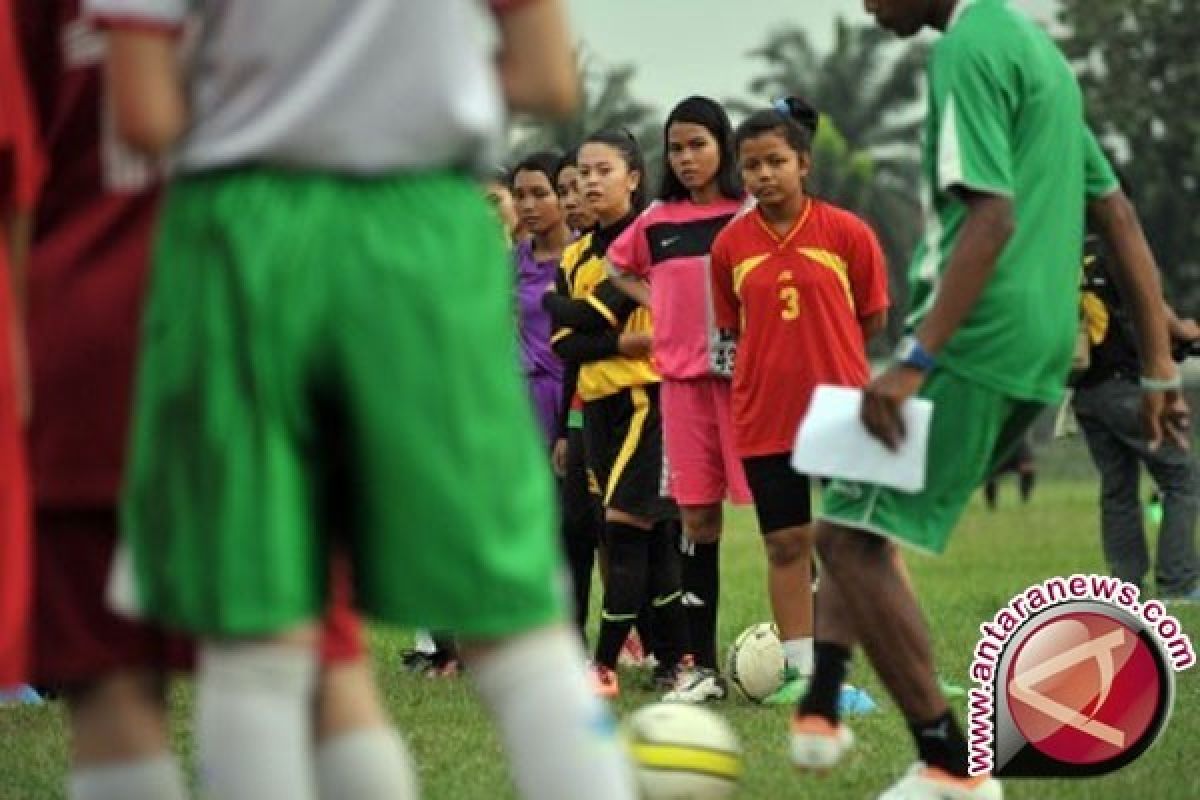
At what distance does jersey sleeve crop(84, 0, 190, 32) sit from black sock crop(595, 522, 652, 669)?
248 inches

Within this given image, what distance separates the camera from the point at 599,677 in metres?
9.98

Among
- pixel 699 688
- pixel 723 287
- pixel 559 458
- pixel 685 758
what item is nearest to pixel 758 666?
pixel 699 688

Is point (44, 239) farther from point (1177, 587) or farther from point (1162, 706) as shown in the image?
point (1177, 587)

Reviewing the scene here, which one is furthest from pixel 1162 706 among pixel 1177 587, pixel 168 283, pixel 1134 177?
pixel 1134 177

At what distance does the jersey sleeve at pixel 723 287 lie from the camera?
31.1 feet

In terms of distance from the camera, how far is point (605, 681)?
9.97 m

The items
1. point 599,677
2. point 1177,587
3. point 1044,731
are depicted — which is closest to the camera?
point 1044,731

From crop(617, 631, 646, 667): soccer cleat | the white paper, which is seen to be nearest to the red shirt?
crop(617, 631, 646, 667): soccer cleat

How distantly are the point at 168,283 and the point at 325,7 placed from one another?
1.46 feet

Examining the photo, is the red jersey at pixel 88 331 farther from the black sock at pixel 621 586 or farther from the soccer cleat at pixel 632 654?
the soccer cleat at pixel 632 654

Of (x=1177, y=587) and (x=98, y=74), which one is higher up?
(x=98, y=74)

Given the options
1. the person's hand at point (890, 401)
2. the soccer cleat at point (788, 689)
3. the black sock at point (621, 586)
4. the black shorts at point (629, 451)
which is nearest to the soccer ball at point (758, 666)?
the soccer cleat at point (788, 689)

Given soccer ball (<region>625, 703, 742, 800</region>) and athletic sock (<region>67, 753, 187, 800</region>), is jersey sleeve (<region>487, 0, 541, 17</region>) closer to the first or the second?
athletic sock (<region>67, 753, 187, 800</region>)

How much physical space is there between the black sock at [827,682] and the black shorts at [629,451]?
370 cm
